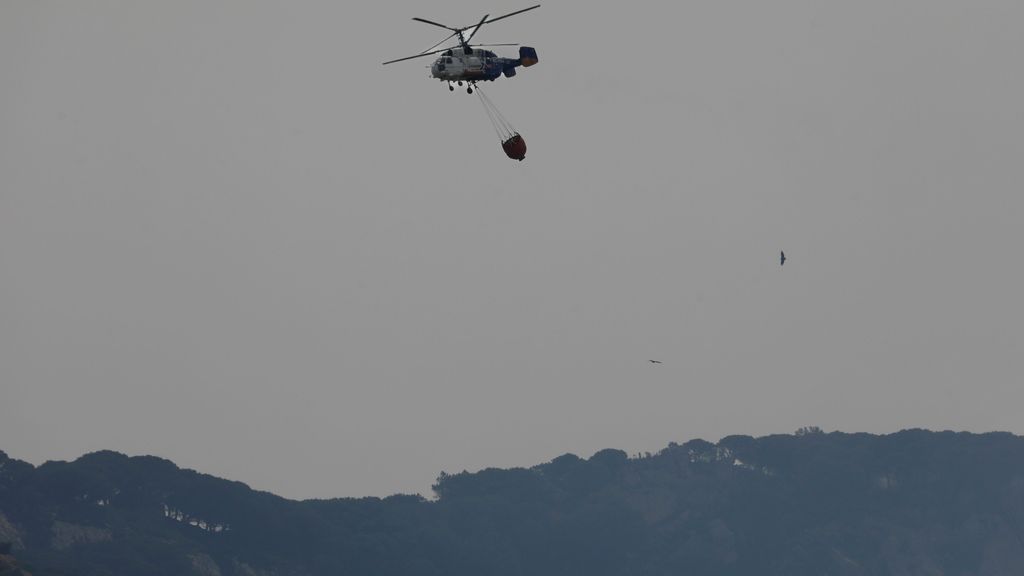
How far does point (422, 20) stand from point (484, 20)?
5.25 meters

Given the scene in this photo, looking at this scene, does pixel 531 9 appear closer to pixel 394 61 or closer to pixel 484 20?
pixel 484 20

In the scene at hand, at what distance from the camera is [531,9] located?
328 ft

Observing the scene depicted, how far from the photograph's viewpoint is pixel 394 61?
106 m

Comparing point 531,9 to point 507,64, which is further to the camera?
→ point 507,64

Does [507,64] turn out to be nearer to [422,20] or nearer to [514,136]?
[514,136]

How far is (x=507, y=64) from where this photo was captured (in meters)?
112

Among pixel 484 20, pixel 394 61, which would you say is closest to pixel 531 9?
pixel 484 20

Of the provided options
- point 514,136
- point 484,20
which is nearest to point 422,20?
point 484,20

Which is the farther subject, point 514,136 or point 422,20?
point 514,136

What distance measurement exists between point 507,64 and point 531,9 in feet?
38.6

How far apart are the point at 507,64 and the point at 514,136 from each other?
224 inches

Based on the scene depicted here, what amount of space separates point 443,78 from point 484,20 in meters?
8.08

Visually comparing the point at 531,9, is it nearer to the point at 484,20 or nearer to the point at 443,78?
the point at 484,20

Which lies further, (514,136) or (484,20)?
(514,136)
